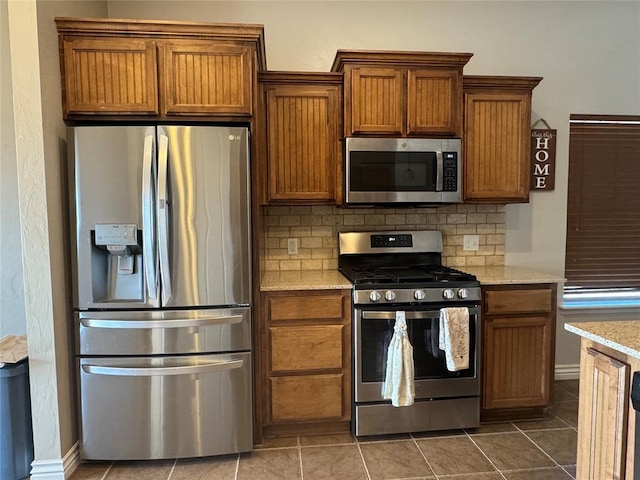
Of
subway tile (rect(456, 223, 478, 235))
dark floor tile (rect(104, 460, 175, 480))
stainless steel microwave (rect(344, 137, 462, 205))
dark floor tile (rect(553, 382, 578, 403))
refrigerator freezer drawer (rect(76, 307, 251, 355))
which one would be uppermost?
stainless steel microwave (rect(344, 137, 462, 205))

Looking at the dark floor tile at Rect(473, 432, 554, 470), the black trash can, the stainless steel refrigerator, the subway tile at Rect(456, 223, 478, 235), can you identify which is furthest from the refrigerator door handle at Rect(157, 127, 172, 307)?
the subway tile at Rect(456, 223, 478, 235)

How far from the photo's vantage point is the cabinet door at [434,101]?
2570mm

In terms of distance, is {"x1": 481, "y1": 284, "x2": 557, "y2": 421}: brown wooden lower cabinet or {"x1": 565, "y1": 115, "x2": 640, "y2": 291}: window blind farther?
{"x1": 565, "y1": 115, "x2": 640, "y2": 291}: window blind

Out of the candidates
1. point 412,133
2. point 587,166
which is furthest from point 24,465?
point 587,166

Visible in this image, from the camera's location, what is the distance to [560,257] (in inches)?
126

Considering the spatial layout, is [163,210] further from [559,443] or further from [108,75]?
[559,443]

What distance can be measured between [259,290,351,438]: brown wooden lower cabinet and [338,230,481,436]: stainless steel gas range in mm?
87

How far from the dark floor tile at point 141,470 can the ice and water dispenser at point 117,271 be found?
3.04 ft

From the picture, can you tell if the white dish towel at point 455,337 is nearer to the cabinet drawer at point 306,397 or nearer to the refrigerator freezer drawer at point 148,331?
the cabinet drawer at point 306,397

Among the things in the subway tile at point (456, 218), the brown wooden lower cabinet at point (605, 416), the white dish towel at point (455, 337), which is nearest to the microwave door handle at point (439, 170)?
the subway tile at point (456, 218)

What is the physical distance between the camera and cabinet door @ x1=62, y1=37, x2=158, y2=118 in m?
2.11

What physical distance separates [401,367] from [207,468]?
119 centimetres

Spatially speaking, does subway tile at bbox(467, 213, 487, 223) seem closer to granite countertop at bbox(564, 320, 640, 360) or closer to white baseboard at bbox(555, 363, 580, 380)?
white baseboard at bbox(555, 363, 580, 380)

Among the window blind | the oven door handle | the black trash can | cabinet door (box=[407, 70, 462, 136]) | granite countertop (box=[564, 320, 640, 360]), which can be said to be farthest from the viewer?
the window blind
